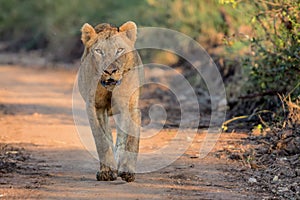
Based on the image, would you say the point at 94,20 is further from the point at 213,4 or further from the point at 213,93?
the point at 213,93

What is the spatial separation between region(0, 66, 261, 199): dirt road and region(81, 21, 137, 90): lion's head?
98cm

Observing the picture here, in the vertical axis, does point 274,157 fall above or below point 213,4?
below

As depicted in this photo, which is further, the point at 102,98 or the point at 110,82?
the point at 102,98

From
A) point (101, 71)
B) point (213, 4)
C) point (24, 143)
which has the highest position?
point (213, 4)

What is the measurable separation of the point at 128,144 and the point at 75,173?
676 mm

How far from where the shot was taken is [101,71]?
21.7 ft

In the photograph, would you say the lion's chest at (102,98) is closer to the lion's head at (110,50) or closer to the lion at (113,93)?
the lion at (113,93)

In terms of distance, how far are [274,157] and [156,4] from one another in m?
9.29

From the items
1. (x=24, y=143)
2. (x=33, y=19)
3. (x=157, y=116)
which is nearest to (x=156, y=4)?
(x=157, y=116)

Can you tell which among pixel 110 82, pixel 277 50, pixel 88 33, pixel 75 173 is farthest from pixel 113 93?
pixel 277 50

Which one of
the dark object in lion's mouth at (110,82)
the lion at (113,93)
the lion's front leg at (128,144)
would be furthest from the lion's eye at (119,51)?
the lion's front leg at (128,144)

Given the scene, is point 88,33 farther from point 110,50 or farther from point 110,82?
point 110,82

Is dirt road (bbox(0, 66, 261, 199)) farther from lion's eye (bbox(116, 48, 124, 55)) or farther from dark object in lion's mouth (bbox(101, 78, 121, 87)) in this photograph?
lion's eye (bbox(116, 48, 124, 55))

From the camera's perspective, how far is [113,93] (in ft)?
22.0
